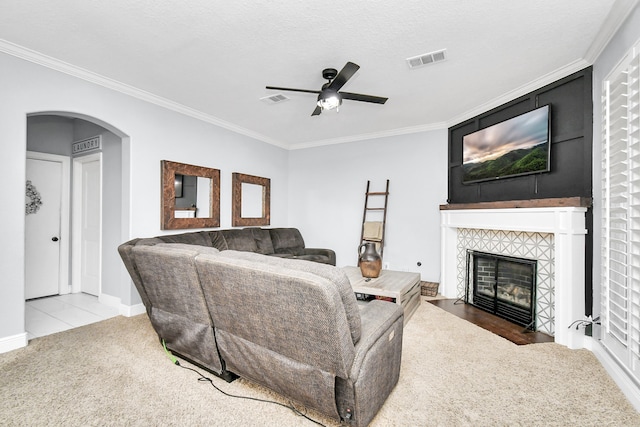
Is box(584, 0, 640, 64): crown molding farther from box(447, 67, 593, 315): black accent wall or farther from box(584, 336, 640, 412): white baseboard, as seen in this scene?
box(584, 336, 640, 412): white baseboard

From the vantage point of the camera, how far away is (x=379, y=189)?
5.18 m

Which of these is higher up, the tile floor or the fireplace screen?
the fireplace screen

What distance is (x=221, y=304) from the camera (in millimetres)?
1812

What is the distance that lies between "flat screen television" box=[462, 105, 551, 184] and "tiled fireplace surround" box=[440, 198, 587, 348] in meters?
0.44

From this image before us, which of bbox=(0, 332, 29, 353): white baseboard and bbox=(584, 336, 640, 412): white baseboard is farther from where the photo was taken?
bbox=(0, 332, 29, 353): white baseboard

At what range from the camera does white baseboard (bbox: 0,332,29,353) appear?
2520 mm

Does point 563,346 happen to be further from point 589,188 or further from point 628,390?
point 589,188

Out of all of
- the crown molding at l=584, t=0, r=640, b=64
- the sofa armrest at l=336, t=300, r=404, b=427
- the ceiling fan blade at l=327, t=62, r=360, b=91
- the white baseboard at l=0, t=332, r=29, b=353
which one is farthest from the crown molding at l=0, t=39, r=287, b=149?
the crown molding at l=584, t=0, r=640, b=64

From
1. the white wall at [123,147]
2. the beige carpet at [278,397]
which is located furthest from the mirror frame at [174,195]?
the beige carpet at [278,397]

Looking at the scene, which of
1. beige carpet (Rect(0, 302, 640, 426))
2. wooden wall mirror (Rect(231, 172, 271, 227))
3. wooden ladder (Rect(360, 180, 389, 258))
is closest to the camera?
beige carpet (Rect(0, 302, 640, 426))

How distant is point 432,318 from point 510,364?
1.03 meters

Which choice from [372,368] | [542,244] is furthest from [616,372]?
[372,368]

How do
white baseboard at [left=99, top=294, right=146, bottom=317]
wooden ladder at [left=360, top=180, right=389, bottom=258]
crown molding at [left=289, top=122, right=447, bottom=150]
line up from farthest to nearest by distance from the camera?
wooden ladder at [left=360, top=180, right=389, bottom=258]
crown molding at [left=289, top=122, right=447, bottom=150]
white baseboard at [left=99, top=294, right=146, bottom=317]

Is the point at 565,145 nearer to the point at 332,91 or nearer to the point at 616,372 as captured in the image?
the point at 616,372
